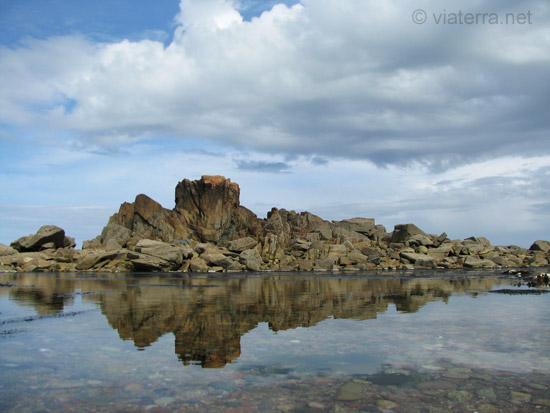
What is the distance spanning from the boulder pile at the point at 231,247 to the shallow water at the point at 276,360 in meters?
46.1

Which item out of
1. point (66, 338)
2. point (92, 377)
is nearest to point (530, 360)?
point (92, 377)

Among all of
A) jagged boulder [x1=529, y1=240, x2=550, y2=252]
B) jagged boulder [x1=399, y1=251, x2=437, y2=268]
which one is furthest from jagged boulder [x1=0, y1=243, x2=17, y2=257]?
jagged boulder [x1=529, y1=240, x2=550, y2=252]

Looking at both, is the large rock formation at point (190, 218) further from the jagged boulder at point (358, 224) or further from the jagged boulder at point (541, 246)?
the jagged boulder at point (541, 246)

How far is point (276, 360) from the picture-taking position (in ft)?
24.5

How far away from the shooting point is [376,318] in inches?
484

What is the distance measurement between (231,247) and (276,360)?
61.4 metres

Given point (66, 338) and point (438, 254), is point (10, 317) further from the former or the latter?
point (438, 254)

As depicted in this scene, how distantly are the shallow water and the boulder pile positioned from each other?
46077 mm

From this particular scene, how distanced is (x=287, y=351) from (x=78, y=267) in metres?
55.8

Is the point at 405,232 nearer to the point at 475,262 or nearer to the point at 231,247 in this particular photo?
the point at 475,262

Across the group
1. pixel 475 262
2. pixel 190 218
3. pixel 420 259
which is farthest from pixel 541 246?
pixel 190 218

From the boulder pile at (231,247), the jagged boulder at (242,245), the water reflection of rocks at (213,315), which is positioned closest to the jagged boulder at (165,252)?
the boulder pile at (231,247)

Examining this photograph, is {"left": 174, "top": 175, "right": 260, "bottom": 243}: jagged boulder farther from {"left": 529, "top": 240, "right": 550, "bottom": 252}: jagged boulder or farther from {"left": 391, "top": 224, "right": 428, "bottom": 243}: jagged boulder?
{"left": 529, "top": 240, "right": 550, "bottom": 252}: jagged boulder

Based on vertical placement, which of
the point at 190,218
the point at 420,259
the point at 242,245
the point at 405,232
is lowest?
the point at 420,259
